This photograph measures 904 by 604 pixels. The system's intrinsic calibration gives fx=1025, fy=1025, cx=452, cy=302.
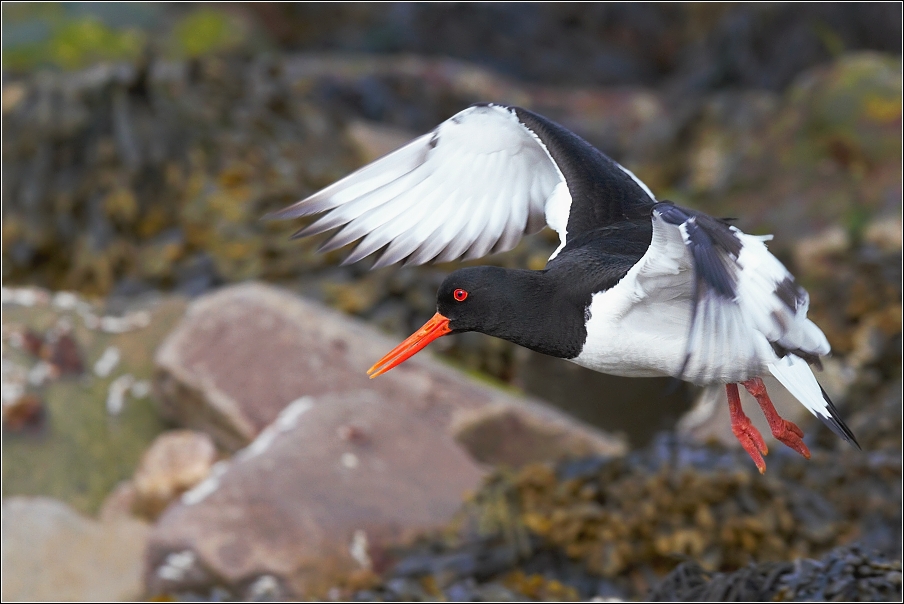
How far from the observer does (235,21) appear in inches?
513

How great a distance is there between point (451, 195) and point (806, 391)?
66.6 inches

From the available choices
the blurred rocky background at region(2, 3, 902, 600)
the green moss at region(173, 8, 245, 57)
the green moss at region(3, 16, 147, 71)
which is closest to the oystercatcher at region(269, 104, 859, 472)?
the blurred rocky background at region(2, 3, 902, 600)

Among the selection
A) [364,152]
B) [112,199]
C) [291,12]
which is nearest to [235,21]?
[291,12]

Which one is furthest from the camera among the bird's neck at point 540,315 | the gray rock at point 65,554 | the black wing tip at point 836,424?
the gray rock at point 65,554

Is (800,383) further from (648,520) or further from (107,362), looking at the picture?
(107,362)

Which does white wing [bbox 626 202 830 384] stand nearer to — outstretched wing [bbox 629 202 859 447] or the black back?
outstretched wing [bbox 629 202 859 447]

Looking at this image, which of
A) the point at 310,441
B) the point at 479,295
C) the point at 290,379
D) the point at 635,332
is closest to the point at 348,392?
the point at 290,379

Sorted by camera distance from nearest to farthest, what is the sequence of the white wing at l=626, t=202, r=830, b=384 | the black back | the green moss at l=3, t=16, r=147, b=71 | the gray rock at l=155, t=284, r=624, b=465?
the white wing at l=626, t=202, r=830, b=384 < the black back < the gray rock at l=155, t=284, r=624, b=465 < the green moss at l=3, t=16, r=147, b=71

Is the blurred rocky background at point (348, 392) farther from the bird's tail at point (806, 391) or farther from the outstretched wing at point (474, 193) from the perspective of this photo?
the outstretched wing at point (474, 193)

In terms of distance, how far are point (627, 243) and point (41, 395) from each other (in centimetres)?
364

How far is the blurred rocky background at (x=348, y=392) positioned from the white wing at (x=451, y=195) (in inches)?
49.9

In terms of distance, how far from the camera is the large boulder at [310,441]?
14.5ft

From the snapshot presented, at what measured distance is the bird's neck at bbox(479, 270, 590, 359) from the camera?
3.30m

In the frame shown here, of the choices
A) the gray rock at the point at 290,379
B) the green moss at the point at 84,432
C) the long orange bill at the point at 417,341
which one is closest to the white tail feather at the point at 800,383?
the long orange bill at the point at 417,341
